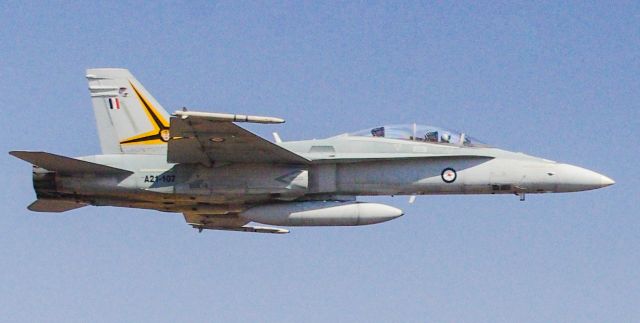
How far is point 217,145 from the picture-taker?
22.0 meters

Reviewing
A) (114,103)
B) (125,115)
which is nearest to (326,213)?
(125,115)

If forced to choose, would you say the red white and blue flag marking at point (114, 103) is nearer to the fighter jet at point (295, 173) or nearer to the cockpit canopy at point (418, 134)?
the fighter jet at point (295, 173)

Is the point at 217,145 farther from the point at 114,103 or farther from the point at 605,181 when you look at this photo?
the point at 605,181

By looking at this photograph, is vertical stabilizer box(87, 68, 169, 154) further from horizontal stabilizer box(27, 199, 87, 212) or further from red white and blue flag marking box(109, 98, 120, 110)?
horizontal stabilizer box(27, 199, 87, 212)

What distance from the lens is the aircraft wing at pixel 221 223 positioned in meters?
26.2

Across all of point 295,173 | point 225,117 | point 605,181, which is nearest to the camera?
point 225,117

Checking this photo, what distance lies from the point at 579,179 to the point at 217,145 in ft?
25.5

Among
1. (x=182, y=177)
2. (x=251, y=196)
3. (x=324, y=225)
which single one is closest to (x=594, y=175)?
(x=324, y=225)

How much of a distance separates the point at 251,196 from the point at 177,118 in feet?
10.1

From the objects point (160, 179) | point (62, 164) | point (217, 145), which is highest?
point (217, 145)

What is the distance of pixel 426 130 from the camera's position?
23.5 m

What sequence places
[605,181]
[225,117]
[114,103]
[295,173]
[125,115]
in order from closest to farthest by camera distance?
[225,117] → [295,173] → [605,181] → [125,115] → [114,103]

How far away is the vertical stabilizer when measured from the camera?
24.0 meters

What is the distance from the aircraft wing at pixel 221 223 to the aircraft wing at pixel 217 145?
370 cm
